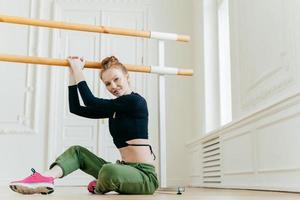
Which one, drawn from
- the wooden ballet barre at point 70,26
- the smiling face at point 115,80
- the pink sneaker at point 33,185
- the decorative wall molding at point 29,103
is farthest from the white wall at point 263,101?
the decorative wall molding at point 29,103

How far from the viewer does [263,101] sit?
2.54m

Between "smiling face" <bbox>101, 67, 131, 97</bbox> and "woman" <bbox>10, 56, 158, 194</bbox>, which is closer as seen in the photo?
"woman" <bbox>10, 56, 158, 194</bbox>

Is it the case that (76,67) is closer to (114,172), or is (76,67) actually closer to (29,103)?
(114,172)

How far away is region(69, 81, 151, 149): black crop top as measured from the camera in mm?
1957

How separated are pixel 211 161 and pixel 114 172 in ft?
5.81

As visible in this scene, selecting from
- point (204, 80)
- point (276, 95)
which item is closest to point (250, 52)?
point (276, 95)

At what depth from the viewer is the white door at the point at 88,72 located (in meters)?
4.35

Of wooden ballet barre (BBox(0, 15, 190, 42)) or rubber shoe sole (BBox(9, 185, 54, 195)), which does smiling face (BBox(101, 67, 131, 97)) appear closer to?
wooden ballet barre (BBox(0, 15, 190, 42))

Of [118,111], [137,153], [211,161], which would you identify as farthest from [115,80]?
[211,161]

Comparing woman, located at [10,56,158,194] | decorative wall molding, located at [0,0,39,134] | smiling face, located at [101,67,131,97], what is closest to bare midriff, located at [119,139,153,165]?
woman, located at [10,56,158,194]

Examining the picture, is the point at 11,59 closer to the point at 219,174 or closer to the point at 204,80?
the point at 219,174

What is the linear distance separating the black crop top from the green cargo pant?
143mm

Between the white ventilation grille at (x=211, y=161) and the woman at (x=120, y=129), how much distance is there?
137 cm

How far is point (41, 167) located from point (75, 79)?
2508 millimetres
